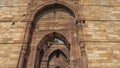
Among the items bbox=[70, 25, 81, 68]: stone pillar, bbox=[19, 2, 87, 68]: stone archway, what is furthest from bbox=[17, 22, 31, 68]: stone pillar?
bbox=[70, 25, 81, 68]: stone pillar

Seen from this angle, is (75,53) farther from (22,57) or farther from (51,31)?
(22,57)

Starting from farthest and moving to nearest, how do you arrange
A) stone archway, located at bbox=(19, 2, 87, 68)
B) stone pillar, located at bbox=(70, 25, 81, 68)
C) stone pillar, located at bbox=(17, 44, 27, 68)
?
stone archway, located at bbox=(19, 2, 87, 68) < stone pillar, located at bbox=(70, 25, 81, 68) < stone pillar, located at bbox=(17, 44, 27, 68)

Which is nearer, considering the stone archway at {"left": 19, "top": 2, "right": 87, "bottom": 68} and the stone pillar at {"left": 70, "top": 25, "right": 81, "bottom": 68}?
the stone pillar at {"left": 70, "top": 25, "right": 81, "bottom": 68}

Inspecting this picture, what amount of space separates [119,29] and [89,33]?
1.42 metres

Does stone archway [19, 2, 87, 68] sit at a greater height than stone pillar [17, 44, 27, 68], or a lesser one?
greater

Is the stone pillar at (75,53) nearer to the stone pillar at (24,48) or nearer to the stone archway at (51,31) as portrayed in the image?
the stone archway at (51,31)

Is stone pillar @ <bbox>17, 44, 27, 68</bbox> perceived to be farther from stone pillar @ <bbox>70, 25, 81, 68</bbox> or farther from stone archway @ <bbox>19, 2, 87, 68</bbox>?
stone pillar @ <bbox>70, 25, 81, 68</bbox>

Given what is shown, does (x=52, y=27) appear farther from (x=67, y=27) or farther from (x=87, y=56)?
(x=87, y=56)

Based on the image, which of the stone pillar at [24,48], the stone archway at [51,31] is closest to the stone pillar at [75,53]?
the stone archway at [51,31]

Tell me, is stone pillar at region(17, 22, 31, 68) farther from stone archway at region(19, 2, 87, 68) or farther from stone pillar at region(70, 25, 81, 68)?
stone pillar at region(70, 25, 81, 68)

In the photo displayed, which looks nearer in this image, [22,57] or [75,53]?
[22,57]

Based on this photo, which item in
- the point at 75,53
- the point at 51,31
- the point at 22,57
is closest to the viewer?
the point at 22,57

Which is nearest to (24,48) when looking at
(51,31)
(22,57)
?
(22,57)

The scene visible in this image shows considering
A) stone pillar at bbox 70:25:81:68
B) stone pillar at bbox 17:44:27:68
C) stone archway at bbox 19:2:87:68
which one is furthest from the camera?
stone archway at bbox 19:2:87:68
